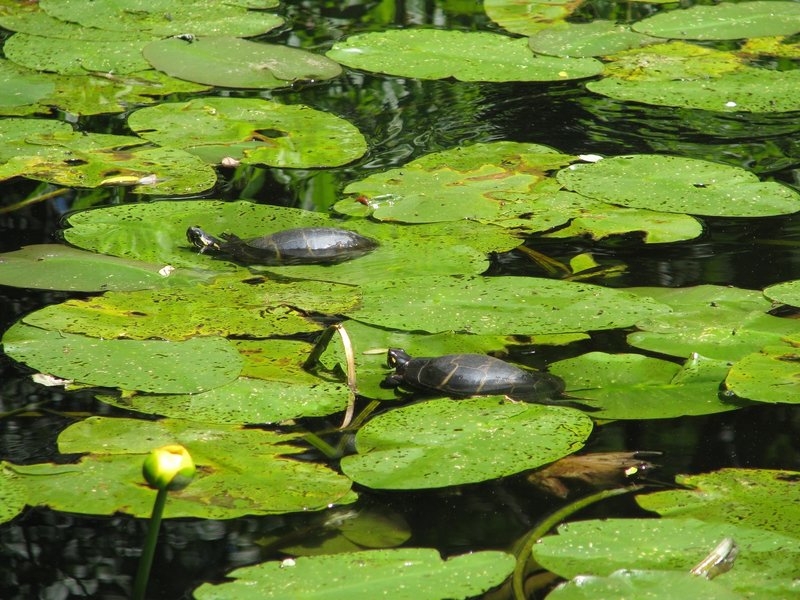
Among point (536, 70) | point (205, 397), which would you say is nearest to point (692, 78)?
point (536, 70)

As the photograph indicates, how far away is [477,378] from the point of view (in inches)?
81.1

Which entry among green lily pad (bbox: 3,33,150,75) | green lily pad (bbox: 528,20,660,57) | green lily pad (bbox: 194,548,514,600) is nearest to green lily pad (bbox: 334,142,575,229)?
green lily pad (bbox: 528,20,660,57)

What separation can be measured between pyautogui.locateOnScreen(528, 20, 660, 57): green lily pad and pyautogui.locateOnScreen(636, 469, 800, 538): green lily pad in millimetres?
2789

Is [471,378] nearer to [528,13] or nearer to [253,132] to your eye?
[253,132]

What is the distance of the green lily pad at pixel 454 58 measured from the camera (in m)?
4.06

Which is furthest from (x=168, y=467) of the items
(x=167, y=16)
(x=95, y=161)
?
(x=167, y=16)

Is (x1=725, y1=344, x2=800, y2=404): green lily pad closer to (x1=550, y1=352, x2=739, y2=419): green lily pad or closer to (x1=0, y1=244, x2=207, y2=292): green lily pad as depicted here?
(x1=550, y1=352, x2=739, y2=419): green lily pad

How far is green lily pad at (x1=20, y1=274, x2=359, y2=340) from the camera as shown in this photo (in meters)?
2.29

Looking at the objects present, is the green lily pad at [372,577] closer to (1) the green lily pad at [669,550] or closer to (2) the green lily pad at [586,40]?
→ (1) the green lily pad at [669,550]

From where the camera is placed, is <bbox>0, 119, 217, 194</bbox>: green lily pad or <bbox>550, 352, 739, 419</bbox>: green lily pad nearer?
<bbox>550, 352, 739, 419</bbox>: green lily pad

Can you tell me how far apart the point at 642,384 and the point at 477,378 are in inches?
13.1

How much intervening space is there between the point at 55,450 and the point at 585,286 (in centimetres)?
124

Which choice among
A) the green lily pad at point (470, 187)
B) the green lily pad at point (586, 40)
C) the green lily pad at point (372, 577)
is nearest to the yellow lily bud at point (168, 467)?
the green lily pad at point (372, 577)

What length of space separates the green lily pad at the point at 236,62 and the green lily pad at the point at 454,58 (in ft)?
0.54
